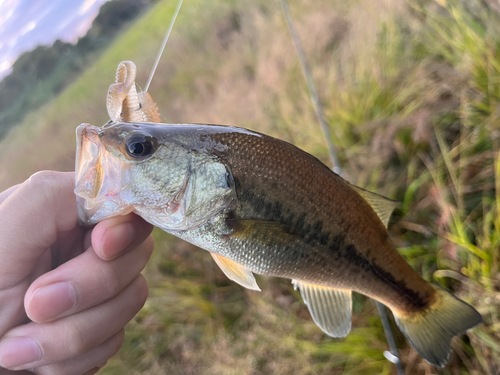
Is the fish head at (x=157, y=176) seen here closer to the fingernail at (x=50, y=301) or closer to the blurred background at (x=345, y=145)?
the fingernail at (x=50, y=301)

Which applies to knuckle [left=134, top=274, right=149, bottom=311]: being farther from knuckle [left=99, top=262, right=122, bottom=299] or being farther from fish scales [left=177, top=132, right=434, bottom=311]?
fish scales [left=177, top=132, right=434, bottom=311]

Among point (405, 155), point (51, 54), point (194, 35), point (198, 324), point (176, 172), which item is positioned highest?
point (51, 54)

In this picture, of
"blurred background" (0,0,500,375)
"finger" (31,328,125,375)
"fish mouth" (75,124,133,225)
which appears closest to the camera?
"fish mouth" (75,124,133,225)

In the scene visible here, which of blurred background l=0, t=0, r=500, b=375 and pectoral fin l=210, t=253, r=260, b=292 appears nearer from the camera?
pectoral fin l=210, t=253, r=260, b=292

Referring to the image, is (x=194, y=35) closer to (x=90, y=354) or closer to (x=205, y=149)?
(x=205, y=149)

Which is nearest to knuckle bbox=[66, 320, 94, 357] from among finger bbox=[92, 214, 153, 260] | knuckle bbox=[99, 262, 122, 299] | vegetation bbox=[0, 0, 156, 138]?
knuckle bbox=[99, 262, 122, 299]

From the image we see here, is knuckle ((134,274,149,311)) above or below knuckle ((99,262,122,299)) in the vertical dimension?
below

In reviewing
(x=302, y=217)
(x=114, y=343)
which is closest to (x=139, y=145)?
(x=302, y=217)

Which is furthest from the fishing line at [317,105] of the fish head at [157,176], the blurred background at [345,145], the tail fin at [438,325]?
the fish head at [157,176]

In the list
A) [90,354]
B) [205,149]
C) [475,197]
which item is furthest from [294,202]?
[475,197]
